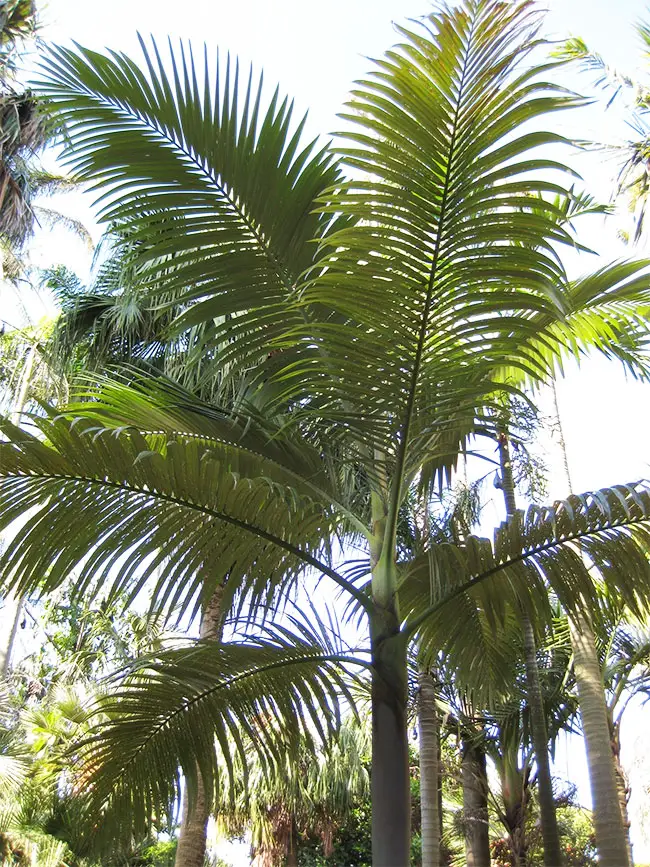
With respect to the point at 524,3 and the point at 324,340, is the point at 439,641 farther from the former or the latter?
the point at 524,3

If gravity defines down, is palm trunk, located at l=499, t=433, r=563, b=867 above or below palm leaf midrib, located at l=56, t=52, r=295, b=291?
below

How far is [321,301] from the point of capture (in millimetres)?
2336

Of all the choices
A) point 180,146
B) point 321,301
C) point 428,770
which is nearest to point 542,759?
point 321,301

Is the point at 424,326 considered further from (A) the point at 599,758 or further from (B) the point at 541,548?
(A) the point at 599,758

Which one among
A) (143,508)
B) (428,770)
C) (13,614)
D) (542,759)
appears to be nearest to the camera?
(143,508)

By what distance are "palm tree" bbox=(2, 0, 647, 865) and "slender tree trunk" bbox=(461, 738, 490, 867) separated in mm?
6551

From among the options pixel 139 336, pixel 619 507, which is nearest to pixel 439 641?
pixel 619 507

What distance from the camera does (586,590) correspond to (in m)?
2.77

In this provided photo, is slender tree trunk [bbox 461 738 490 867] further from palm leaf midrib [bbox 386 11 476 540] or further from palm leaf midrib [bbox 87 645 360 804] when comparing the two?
palm leaf midrib [bbox 386 11 476 540]

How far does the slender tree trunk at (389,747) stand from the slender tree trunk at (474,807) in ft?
22.5

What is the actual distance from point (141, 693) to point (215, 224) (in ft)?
5.90

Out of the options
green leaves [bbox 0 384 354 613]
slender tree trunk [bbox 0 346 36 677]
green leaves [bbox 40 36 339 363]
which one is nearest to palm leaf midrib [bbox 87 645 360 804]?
green leaves [bbox 0 384 354 613]

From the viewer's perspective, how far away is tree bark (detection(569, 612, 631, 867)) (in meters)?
4.18

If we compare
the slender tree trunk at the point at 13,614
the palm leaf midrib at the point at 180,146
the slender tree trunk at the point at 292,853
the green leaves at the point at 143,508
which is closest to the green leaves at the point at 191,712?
the green leaves at the point at 143,508
